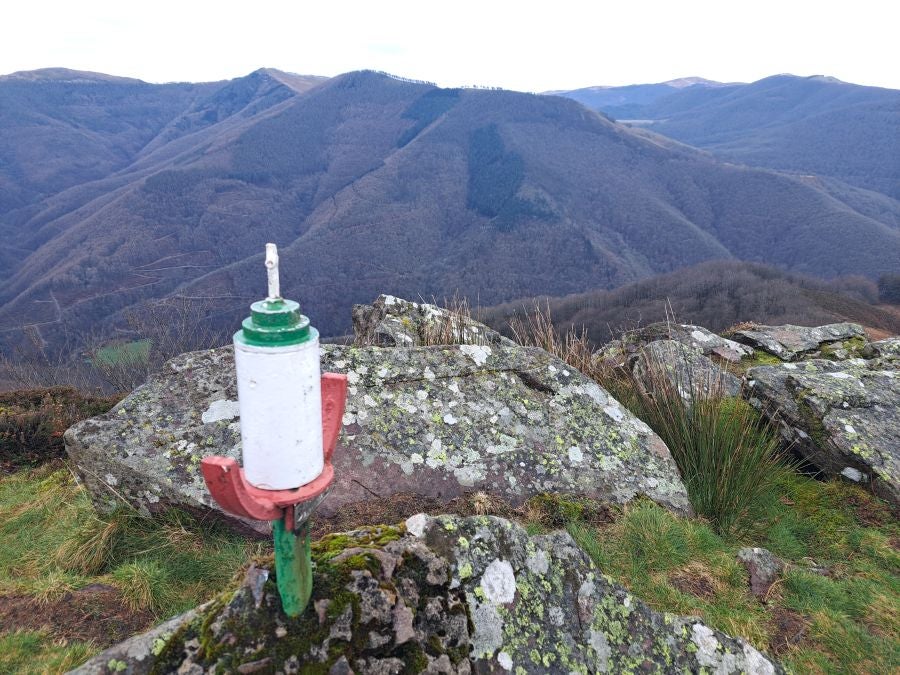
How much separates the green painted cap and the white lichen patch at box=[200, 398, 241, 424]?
3.02 meters

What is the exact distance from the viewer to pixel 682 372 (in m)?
6.23

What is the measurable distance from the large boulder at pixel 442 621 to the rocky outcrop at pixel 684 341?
17.6 ft

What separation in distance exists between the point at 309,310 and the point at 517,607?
101166mm

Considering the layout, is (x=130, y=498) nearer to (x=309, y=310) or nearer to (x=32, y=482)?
(x=32, y=482)

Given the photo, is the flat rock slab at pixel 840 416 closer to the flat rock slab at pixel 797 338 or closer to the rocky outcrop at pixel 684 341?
the rocky outcrop at pixel 684 341

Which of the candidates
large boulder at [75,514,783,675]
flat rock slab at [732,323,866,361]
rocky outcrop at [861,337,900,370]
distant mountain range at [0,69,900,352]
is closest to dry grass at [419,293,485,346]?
large boulder at [75,514,783,675]

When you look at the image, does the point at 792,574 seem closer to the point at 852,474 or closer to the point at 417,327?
the point at 852,474

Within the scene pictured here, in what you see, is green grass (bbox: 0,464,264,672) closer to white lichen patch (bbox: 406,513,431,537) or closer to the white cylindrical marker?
white lichen patch (bbox: 406,513,431,537)

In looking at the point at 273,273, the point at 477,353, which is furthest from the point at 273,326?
the point at 477,353

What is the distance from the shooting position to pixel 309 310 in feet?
326

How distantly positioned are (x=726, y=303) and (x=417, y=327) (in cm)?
5603

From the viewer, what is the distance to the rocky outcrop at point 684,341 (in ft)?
26.3

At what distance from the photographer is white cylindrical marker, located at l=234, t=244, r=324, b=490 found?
163 centimetres

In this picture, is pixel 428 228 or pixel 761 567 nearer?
pixel 761 567
